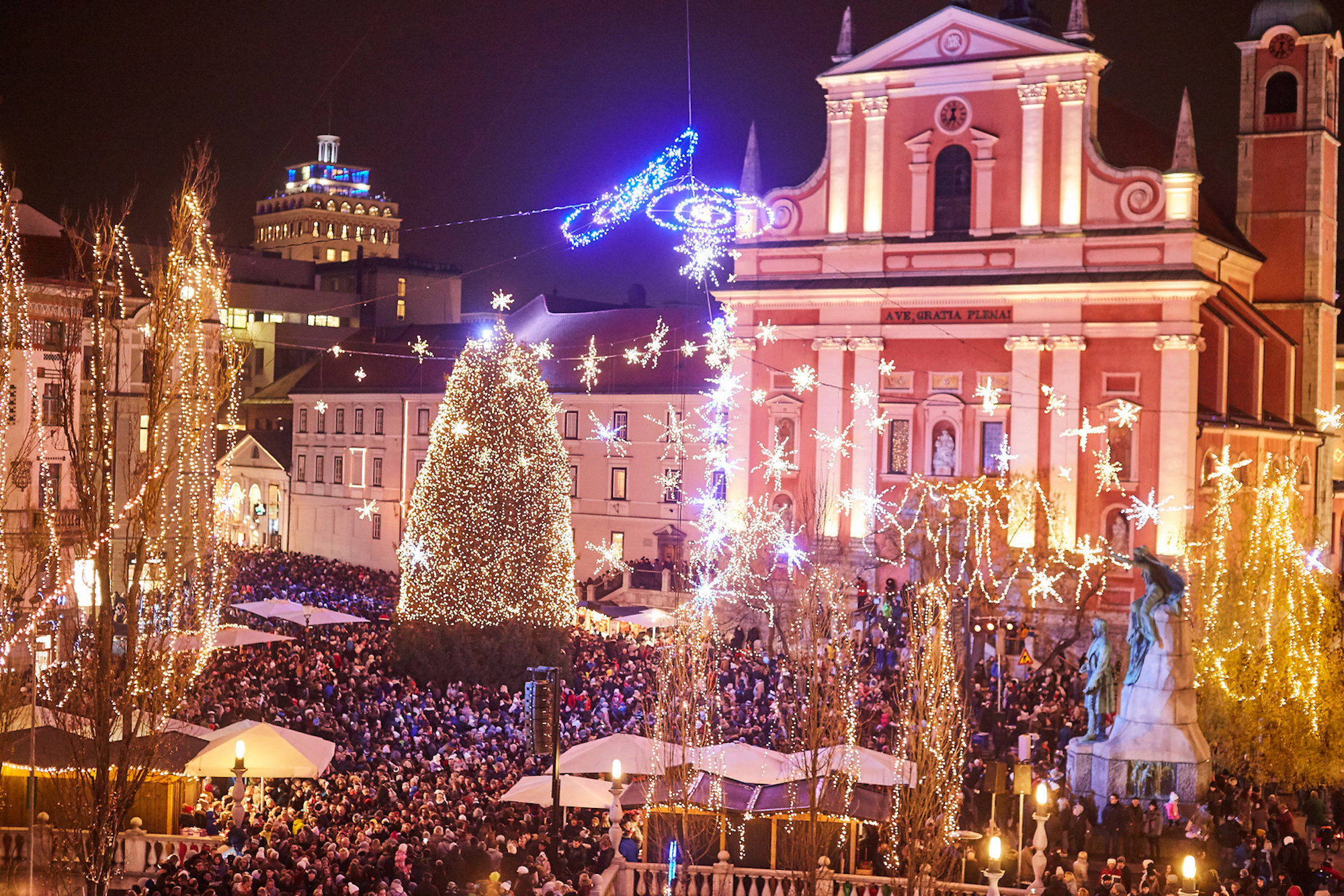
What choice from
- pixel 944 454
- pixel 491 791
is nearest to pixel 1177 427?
pixel 944 454

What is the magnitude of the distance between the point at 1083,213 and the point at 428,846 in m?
26.5

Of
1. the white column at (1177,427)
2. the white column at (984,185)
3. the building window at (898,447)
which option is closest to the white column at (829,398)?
Result: the building window at (898,447)

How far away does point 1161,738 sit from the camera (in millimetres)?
22188

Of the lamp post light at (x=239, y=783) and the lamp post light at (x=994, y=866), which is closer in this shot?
the lamp post light at (x=994, y=866)

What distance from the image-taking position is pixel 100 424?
1359cm

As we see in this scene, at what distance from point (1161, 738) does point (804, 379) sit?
66.5 feet

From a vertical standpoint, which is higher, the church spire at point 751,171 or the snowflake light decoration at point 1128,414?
the church spire at point 751,171

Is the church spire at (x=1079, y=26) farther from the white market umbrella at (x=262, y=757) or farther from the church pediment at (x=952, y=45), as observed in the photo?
the white market umbrella at (x=262, y=757)

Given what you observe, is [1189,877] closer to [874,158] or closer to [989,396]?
[989,396]

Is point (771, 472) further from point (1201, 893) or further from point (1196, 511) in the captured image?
point (1201, 893)

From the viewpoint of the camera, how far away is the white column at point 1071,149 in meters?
37.8

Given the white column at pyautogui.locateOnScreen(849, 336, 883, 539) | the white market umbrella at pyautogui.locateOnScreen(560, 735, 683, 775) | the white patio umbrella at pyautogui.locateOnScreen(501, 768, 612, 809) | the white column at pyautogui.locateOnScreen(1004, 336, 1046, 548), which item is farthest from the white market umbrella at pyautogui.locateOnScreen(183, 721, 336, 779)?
the white column at pyautogui.locateOnScreen(1004, 336, 1046, 548)

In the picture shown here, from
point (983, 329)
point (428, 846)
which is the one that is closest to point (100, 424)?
point (428, 846)

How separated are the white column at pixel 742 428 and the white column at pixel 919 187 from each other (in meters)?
5.64
